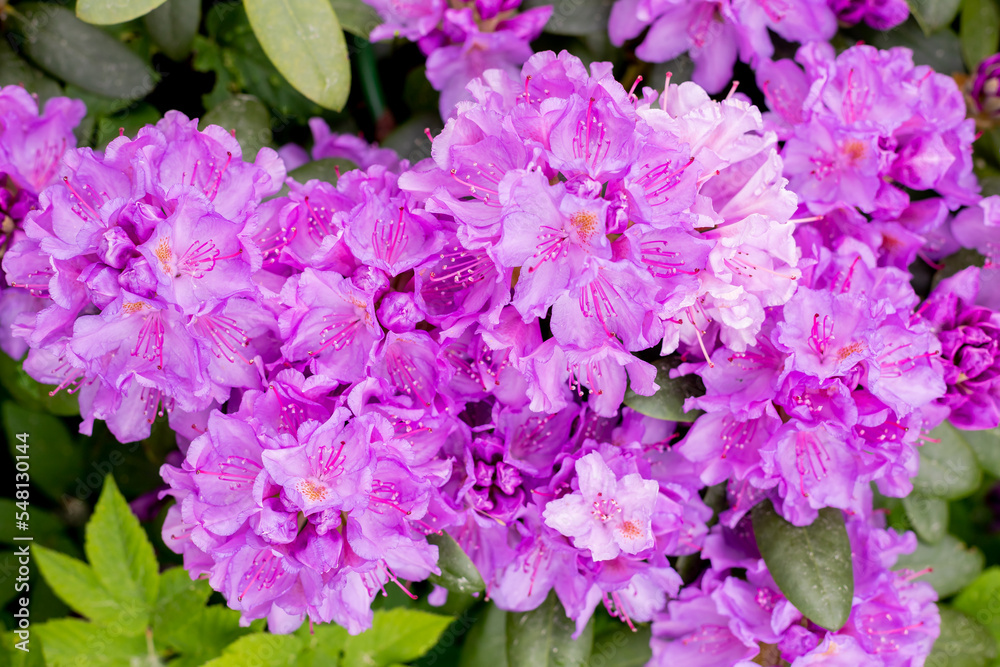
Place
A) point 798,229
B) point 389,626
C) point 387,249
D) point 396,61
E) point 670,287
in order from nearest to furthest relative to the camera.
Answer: point 670,287 < point 387,249 < point 798,229 < point 389,626 < point 396,61

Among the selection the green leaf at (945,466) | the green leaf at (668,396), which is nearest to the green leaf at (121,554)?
the green leaf at (668,396)

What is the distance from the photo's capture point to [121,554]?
4.53ft

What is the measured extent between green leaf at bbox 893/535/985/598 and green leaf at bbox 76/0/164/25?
179cm

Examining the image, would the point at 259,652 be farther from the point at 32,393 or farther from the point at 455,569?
the point at 32,393

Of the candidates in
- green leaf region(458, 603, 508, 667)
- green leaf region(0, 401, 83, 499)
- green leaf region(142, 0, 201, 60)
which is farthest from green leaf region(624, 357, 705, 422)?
green leaf region(0, 401, 83, 499)

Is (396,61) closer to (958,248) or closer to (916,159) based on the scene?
(916,159)

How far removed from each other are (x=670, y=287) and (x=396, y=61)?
3.34ft

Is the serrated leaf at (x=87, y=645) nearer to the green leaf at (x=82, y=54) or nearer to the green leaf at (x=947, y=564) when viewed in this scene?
the green leaf at (x=82, y=54)

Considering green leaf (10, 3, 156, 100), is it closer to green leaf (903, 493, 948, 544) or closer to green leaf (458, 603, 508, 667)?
green leaf (458, 603, 508, 667)

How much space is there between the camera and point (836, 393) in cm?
111

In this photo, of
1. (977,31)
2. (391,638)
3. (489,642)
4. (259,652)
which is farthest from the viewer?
(977,31)

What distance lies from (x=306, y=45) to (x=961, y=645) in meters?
1.73

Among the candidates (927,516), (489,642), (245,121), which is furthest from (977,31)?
(489,642)

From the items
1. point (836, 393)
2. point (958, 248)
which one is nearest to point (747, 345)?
point (836, 393)
